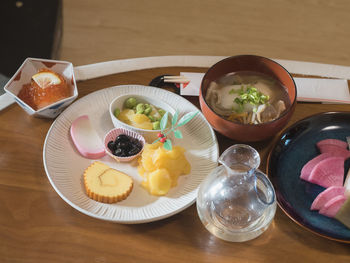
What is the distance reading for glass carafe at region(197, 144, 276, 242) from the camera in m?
1.01

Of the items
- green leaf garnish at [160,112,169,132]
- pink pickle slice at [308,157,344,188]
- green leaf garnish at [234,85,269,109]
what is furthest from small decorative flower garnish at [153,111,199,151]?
pink pickle slice at [308,157,344,188]

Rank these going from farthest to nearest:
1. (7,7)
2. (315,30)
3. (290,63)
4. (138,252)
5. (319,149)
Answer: (315,30) < (7,7) < (290,63) < (319,149) < (138,252)

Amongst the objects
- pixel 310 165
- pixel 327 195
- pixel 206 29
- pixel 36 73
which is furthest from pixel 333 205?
pixel 206 29

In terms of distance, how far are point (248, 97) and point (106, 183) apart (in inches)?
19.4

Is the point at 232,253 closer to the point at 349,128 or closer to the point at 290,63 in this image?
the point at 349,128

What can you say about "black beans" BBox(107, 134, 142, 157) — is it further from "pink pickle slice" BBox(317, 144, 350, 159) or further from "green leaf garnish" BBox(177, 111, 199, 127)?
"pink pickle slice" BBox(317, 144, 350, 159)

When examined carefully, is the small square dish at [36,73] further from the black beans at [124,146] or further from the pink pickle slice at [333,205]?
the pink pickle slice at [333,205]

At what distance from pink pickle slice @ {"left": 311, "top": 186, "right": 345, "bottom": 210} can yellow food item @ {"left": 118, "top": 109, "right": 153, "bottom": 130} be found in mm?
507

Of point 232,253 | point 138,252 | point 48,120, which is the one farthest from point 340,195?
point 48,120

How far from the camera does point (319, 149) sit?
1.20 metres

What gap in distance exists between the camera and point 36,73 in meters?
1.33

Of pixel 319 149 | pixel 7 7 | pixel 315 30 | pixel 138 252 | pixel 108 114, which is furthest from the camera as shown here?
Answer: pixel 315 30

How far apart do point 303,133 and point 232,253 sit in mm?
435

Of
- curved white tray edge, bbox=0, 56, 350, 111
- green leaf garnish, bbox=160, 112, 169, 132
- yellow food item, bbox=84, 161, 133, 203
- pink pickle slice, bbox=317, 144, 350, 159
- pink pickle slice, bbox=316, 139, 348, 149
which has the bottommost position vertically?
yellow food item, bbox=84, 161, 133, 203
